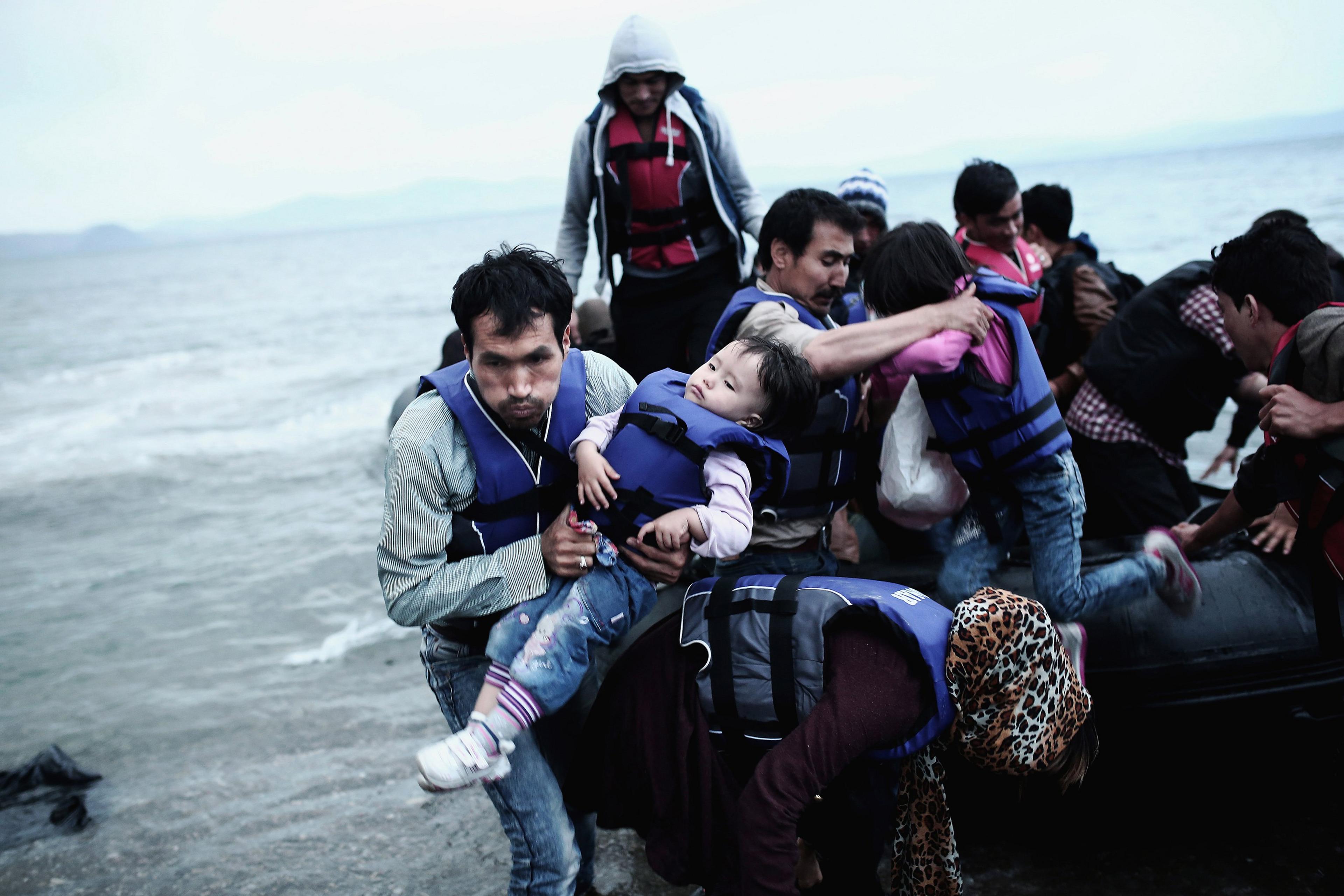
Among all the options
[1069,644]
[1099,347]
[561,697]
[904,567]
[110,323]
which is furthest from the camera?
[110,323]

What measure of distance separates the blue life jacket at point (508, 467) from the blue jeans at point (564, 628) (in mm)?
207

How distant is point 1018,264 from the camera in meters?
4.40

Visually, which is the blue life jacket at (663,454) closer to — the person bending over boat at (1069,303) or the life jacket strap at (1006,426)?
the life jacket strap at (1006,426)

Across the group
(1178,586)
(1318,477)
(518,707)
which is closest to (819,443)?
(518,707)

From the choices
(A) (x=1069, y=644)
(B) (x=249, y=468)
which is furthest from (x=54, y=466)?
(A) (x=1069, y=644)

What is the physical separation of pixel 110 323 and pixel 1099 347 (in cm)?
3895

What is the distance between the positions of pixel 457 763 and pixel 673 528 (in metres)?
0.74

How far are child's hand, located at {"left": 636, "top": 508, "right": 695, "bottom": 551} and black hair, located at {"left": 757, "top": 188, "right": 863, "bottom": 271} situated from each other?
1177 mm

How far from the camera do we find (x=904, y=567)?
3457 millimetres

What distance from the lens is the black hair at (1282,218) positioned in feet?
10.5

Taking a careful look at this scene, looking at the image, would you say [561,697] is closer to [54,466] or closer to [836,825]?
[836,825]

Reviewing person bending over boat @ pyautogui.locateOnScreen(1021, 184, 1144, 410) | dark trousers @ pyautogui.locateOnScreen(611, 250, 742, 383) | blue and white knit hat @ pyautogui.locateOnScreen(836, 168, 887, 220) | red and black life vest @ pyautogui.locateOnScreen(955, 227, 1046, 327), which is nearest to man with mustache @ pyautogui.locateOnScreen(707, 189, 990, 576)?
dark trousers @ pyautogui.locateOnScreen(611, 250, 742, 383)

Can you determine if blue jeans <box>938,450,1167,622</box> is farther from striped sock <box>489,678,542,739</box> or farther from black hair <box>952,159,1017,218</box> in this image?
black hair <box>952,159,1017,218</box>

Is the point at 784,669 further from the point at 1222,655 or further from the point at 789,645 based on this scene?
the point at 1222,655
